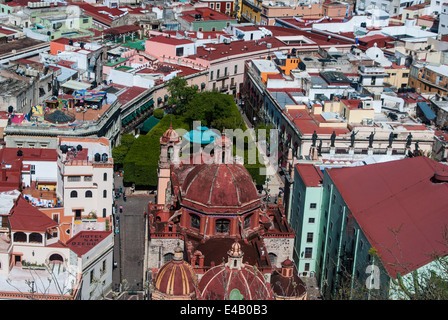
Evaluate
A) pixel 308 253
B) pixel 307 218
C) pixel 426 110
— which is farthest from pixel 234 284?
pixel 426 110

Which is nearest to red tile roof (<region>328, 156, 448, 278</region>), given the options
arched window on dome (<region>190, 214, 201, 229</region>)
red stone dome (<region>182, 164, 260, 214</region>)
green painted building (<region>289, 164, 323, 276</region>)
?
green painted building (<region>289, 164, 323, 276</region>)

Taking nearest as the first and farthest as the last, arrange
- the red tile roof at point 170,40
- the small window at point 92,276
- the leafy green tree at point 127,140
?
the small window at point 92,276
the leafy green tree at point 127,140
the red tile roof at point 170,40

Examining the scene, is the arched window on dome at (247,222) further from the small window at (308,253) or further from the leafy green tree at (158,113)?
the leafy green tree at (158,113)

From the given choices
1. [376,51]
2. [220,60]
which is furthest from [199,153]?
[376,51]

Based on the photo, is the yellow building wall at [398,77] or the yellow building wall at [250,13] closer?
the yellow building wall at [398,77]

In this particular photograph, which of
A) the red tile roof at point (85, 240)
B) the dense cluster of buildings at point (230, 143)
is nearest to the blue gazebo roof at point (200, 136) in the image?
the dense cluster of buildings at point (230, 143)

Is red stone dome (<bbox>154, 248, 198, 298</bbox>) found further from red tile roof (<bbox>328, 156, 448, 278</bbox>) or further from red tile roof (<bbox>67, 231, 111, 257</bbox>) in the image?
red tile roof (<bbox>328, 156, 448, 278</bbox>)
